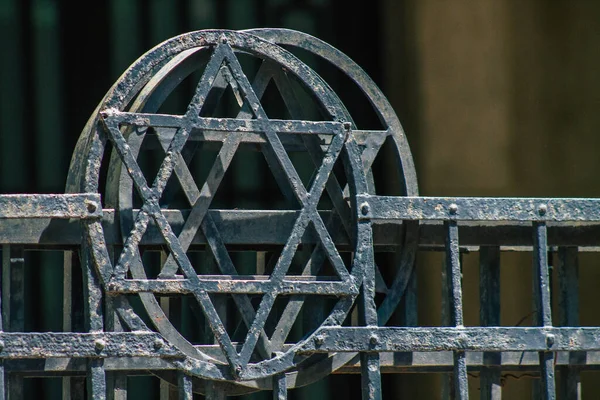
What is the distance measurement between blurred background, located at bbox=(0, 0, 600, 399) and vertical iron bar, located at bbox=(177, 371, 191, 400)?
7.78 ft

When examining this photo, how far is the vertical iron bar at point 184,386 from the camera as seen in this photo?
351 centimetres

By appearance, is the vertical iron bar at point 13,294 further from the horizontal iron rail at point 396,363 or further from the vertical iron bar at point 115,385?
the vertical iron bar at point 115,385

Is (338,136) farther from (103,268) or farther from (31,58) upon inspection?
(31,58)

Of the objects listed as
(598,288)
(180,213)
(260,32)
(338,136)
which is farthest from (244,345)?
(598,288)

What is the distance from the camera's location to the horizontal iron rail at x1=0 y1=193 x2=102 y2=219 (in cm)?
339

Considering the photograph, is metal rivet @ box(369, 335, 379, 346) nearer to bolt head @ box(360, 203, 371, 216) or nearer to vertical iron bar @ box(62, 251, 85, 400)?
bolt head @ box(360, 203, 371, 216)

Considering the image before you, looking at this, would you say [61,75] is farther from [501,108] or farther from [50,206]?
[50,206]

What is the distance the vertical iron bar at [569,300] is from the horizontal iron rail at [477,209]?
0.26 metres

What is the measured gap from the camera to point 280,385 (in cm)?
360

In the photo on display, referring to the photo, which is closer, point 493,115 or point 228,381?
point 228,381

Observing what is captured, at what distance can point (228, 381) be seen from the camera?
356 centimetres

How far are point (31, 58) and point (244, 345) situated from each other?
270 centimetres

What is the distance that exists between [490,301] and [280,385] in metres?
0.75

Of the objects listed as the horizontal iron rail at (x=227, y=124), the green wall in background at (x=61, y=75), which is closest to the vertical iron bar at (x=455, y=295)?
the horizontal iron rail at (x=227, y=124)
